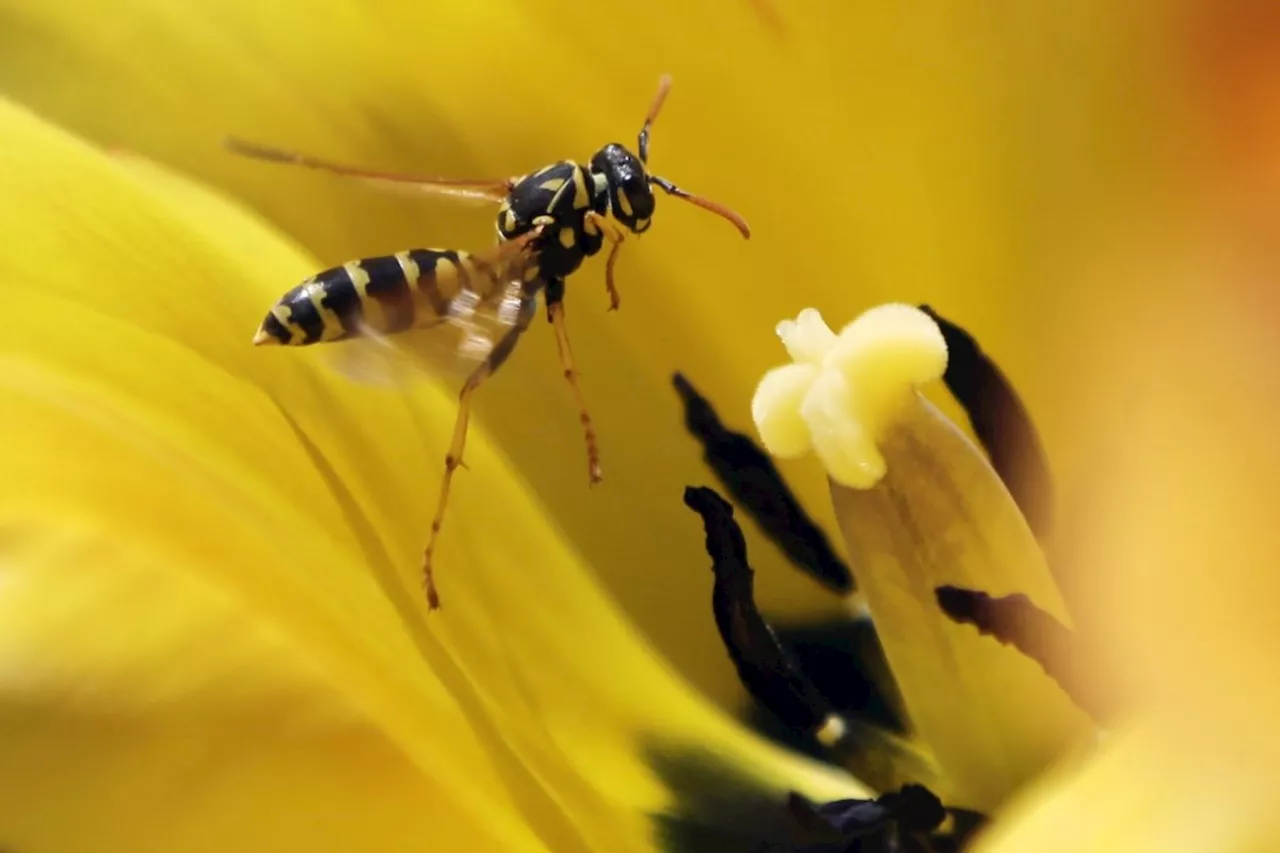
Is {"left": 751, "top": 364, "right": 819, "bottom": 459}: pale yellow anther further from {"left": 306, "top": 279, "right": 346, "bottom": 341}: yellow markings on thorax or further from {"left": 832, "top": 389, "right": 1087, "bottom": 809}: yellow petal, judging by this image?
{"left": 306, "top": 279, "right": 346, "bottom": 341}: yellow markings on thorax

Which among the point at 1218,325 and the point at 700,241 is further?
the point at 700,241

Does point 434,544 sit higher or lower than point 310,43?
lower

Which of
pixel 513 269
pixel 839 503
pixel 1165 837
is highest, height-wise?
pixel 513 269

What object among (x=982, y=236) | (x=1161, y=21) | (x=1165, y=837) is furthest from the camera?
(x=982, y=236)

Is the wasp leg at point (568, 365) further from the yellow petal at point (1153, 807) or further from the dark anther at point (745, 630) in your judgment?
the yellow petal at point (1153, 807)

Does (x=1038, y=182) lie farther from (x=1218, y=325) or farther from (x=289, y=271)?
(x=289, y=271)

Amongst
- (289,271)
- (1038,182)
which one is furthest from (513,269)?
(1038,182)

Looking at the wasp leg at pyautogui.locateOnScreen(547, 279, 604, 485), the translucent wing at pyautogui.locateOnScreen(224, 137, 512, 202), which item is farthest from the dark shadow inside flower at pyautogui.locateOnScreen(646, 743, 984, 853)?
the translucent wing at pyautogui.locateOnScreen(224, 137, 512, 202)

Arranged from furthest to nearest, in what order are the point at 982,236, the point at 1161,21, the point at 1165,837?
the point at 982,236, the point at 1161,21, the point at 1165,837
